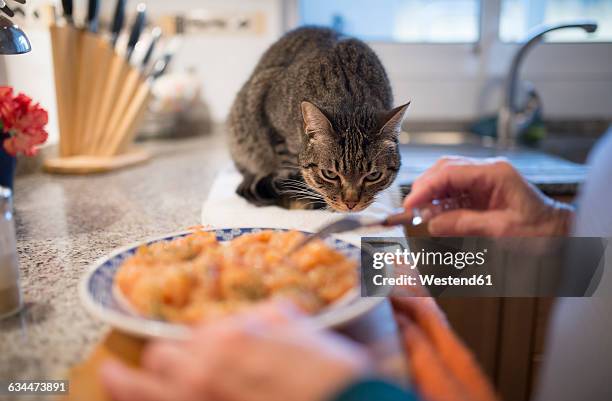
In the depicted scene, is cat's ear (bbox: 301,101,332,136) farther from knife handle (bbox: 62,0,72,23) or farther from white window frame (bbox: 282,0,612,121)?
white window frame (bbox: 282,0,612,121)

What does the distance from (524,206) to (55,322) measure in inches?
31.7

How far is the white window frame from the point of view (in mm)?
2037

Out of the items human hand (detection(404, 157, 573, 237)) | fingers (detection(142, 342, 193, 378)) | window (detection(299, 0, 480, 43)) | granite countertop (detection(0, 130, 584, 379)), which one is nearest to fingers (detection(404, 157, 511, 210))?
human hand (detection(404, 157, 573, 237))

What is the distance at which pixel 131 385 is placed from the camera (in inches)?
17.0

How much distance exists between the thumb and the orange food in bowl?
1.12ft

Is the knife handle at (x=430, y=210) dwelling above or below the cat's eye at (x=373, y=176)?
below

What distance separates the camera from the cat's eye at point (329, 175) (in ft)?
3.19

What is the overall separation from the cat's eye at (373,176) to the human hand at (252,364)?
0.56m

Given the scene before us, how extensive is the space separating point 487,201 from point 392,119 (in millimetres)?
243

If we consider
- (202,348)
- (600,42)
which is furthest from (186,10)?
(202,348)

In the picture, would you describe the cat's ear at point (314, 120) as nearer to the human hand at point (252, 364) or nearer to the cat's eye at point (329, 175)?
the cat's eye at point (329, 175)

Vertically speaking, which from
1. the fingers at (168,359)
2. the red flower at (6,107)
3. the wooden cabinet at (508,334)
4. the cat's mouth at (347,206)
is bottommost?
the wooden cabinet at (508,334)

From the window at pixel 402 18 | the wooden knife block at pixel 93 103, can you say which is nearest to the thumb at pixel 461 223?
the wooden knife block at pixel 93 103

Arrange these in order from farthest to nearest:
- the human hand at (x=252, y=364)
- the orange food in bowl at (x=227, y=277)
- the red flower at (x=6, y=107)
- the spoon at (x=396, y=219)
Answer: the red flower at (x=6, y=107) → the spoon at (x=396, y=219) → the orange food in bowl at (x=227, y=277) → the human hand at (x=252, y=364)
